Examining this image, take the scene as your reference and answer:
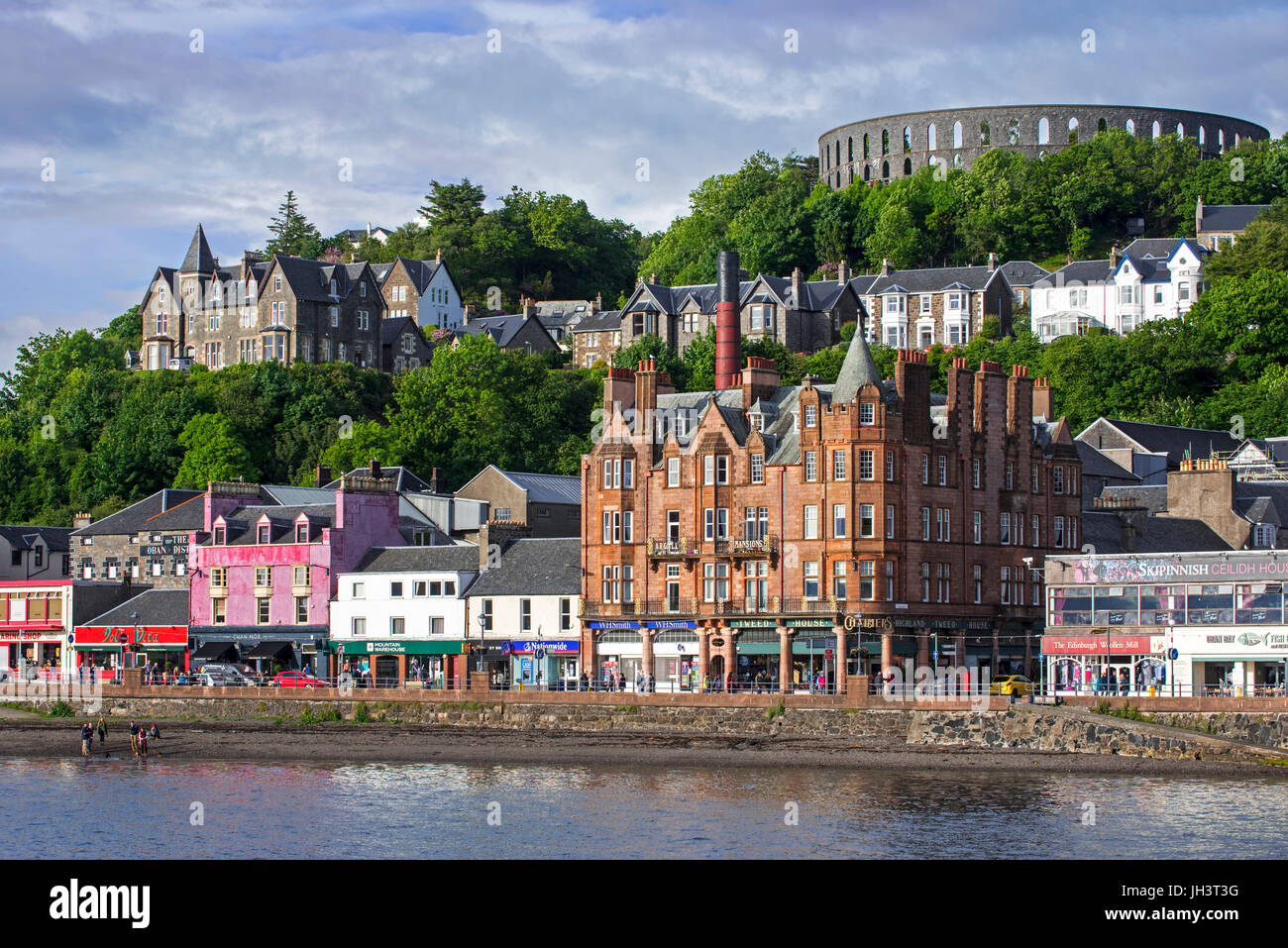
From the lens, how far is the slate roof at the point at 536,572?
270 feet

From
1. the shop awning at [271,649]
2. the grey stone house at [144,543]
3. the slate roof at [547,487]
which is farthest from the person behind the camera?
the slate roof at [547,487]

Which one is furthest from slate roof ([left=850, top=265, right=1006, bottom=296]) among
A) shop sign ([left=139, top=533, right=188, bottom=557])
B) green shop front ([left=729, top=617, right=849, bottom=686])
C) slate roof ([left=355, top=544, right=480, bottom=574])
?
green shop front ([left=729, top=617, right=849, bottom=686])

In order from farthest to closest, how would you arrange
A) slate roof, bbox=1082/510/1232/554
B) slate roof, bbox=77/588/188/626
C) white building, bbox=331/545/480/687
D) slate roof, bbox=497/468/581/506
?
1. slate roof, bbox=497/468/581/506
2. slate roof, bbox=77/588/188/626
3. white building, bbox=331/545/480/687
4. slate roof, bbox=1082/510/1232/554

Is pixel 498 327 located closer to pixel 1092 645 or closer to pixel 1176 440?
pixel 1176 440

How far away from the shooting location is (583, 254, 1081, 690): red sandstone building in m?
72.8

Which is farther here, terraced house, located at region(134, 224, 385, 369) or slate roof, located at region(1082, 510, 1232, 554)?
terraced house, located at region(134, 224, 385, 369)

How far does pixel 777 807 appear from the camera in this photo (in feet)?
172

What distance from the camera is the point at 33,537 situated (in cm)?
→ 10656

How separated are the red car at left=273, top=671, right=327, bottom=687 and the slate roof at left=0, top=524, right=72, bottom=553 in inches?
1203

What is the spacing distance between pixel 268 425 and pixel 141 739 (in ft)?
177

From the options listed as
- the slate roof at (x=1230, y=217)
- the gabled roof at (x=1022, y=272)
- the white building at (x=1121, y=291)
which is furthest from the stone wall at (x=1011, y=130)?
the white building at (x=1121, y=291)

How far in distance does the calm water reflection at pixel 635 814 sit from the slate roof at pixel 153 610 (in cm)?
2560

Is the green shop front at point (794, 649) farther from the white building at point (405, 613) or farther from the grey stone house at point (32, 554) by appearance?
the grey stone house at point (32, 554)

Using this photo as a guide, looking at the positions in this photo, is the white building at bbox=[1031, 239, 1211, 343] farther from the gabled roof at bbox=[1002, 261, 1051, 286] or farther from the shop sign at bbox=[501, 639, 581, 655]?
the shop sign at bbox=[501, 639, 581, 655]
